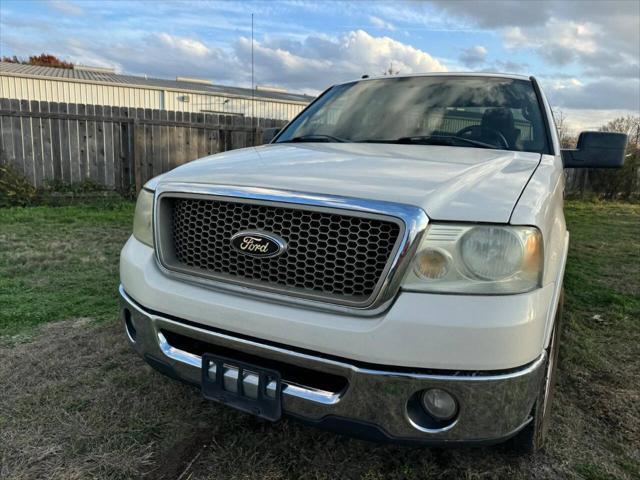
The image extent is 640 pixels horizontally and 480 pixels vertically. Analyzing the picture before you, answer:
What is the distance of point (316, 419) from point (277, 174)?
93 centimetres

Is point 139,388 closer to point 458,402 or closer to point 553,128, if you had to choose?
point 458,402

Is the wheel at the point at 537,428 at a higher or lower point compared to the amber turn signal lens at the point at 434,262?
lower

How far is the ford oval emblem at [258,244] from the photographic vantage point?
1.80 meters

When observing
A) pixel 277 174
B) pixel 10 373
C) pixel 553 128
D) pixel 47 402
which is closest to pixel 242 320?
pixel 277 174

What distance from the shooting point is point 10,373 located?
9.55 feet

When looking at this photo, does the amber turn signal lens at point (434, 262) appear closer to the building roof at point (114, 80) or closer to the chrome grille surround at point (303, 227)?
the chrome grille surround at point (303, 227)

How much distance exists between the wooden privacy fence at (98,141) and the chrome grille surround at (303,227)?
322 inches

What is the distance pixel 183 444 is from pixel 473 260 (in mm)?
1597

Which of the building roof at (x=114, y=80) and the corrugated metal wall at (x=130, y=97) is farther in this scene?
the building roof at (x=114, y=80)

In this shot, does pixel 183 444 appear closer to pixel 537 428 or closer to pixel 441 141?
pixel 537 428

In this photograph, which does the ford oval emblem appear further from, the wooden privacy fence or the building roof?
the building roof

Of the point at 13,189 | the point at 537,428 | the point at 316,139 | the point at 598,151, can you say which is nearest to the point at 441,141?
the point at 316,139

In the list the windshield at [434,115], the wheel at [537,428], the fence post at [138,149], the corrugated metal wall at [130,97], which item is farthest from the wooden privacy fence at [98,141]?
the corrugated metal wall at [130,97]

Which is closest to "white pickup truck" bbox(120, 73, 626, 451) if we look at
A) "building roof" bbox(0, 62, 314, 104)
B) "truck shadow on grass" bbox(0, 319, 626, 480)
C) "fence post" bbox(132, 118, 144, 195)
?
"truck shadow on grass" bbox(0, 319, 626, 480)
